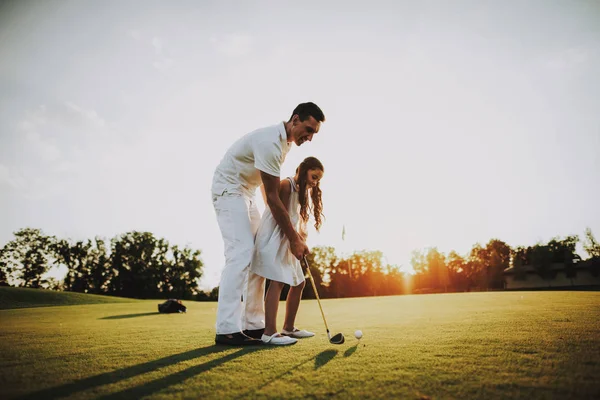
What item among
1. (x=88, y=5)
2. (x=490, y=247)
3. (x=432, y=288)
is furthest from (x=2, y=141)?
(x=490, y=247)

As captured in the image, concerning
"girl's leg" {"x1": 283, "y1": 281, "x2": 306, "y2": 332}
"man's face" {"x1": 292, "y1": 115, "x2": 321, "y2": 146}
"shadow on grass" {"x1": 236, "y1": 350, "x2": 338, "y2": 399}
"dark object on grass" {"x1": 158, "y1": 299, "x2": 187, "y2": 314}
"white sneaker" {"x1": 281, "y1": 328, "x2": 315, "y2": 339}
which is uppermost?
"man's face" {"x1": 292, "y1": 115, "x2": 321, "y2": 146}

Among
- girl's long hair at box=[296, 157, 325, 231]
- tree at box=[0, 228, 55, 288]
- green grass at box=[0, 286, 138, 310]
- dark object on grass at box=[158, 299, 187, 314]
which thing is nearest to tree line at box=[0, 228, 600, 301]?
tree at box=[0, 228, 55, 288]

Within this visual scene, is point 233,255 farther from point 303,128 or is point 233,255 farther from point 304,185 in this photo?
point 303,128

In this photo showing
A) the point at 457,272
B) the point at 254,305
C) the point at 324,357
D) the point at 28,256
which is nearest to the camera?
the point at 324,357

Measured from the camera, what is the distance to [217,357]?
2963 mm

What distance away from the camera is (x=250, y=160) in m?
4.25

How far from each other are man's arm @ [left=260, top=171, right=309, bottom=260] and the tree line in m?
53.6

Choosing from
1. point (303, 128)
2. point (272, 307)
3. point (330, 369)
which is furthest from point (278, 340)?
point (303, 128)

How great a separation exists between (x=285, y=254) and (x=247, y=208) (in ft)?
2.56

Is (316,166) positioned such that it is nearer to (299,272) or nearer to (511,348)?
(299,272)

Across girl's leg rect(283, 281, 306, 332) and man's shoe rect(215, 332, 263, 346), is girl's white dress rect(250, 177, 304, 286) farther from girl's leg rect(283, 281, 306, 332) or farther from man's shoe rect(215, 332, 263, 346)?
man's shoe rect(215, 332, 263, 346)

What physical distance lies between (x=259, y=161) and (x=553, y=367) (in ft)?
10.5

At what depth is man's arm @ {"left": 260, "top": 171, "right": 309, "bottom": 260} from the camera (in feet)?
13.0

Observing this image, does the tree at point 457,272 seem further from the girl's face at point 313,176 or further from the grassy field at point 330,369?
the grassy field at point 330,369
